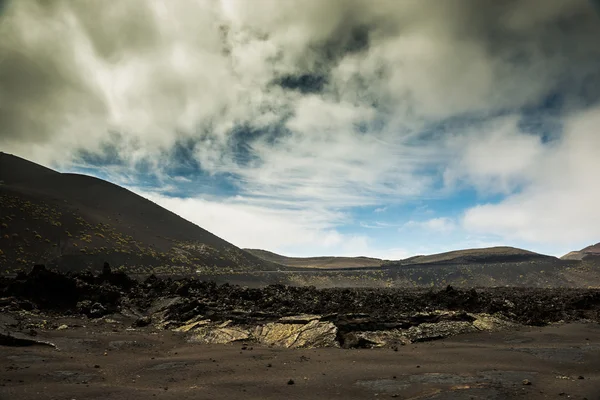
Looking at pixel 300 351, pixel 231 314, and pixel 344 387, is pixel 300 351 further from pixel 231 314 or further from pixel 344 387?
pixel 231 314

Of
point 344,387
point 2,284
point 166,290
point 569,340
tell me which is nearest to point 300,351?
point 344,387

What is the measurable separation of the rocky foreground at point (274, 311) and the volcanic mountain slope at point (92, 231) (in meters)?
28.8

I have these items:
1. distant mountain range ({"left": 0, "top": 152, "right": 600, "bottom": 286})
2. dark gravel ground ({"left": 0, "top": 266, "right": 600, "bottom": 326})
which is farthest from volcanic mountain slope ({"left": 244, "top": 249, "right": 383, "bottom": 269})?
dark gravel ground ({"left": 0, "top": 266, "right": 600, "bottom": 326})

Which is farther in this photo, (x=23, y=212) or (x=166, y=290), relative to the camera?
(x=23, y=212)

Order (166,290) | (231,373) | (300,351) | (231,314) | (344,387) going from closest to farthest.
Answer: (344,387), (231,373), (300,351), (231,314), (166,290)

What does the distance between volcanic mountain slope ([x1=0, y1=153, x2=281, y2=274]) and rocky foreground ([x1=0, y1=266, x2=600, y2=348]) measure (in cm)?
2880

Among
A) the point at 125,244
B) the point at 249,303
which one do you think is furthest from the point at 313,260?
the point at 249,303

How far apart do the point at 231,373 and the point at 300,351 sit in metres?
4.12

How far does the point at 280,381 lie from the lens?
35.2 feet

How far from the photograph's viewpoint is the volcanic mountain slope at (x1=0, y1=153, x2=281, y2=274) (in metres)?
54.9

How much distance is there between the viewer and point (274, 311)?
70.3ft

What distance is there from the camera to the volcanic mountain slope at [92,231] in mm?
54906

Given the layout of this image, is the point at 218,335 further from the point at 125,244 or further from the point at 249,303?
the point at 125,244

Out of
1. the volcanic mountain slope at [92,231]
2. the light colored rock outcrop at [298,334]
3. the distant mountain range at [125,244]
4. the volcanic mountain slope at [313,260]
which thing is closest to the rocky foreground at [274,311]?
the light colored rock outcrop at [298,334]
